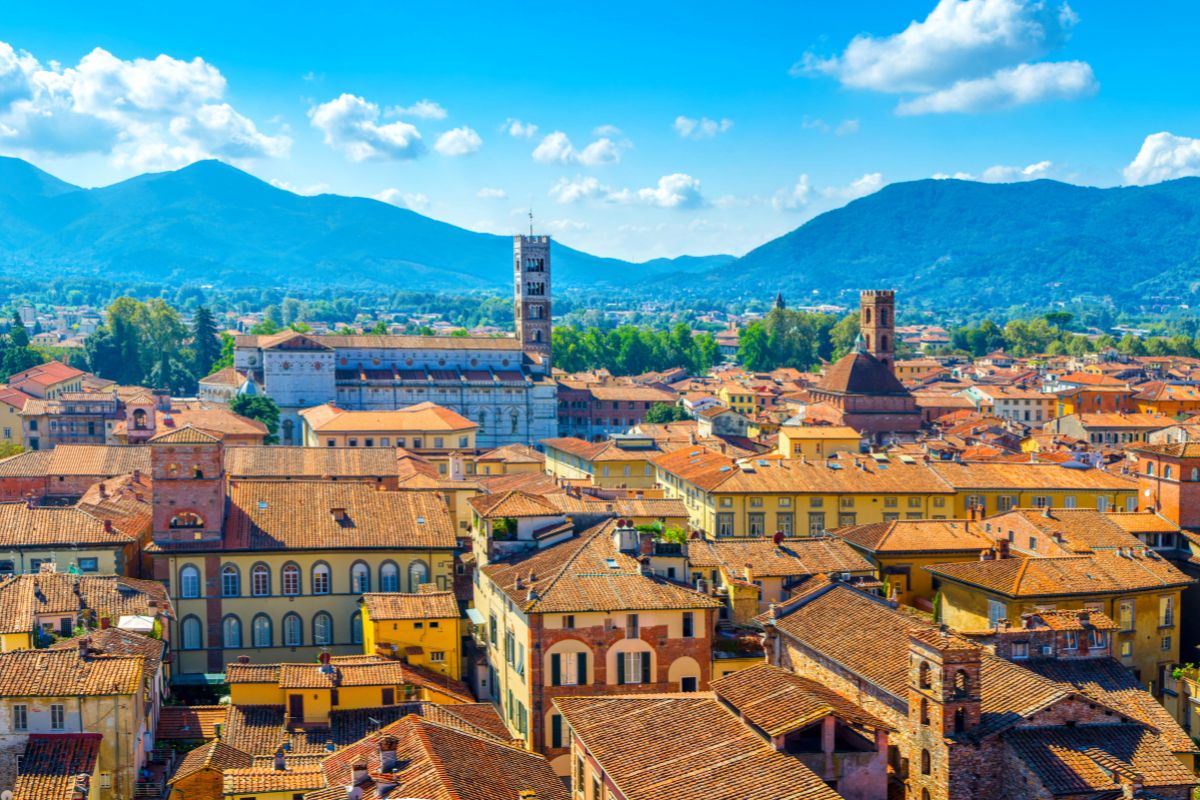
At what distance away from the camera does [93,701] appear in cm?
3288

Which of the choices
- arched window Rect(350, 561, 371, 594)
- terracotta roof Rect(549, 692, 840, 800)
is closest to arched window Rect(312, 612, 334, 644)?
arched window Rect(350, 561, 371, 594)

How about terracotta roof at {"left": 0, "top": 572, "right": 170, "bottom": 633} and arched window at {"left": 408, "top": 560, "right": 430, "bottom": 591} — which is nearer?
terracotta roof at {"left": 0, "top": 572, "right": 170, "bottom": 633}

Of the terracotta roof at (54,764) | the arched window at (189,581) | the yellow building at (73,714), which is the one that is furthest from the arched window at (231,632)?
the terracotta roof at (54,764)

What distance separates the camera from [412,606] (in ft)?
146

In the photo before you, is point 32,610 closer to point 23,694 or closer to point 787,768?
point 23,694

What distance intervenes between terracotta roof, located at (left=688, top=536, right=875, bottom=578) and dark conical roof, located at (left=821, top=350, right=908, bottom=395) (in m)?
65.6

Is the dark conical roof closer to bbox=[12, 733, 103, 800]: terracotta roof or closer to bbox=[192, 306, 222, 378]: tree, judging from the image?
bbox=[192, 306, 222, 378]: tree

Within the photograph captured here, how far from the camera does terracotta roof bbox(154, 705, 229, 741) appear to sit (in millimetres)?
38688

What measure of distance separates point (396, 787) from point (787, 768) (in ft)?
27.9

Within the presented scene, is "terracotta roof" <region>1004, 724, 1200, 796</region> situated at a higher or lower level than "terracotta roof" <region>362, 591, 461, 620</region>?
lower

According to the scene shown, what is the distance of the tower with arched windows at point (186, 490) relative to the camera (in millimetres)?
49688

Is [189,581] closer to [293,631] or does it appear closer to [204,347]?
[293,631]

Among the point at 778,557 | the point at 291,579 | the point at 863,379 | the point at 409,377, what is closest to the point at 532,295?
the point at 409,377

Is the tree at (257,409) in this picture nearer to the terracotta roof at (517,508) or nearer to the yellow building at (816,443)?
the yellow building at (816,443)
